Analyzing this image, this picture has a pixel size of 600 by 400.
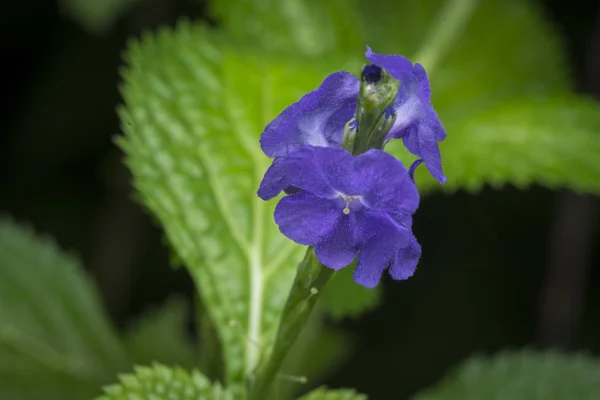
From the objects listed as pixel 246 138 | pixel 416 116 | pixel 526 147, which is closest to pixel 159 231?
pixel 246 138

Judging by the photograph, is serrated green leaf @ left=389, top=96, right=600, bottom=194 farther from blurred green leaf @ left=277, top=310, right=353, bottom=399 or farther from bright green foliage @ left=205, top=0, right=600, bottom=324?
blurred green leaf @ left=277, top=310, right=353, bottom=399

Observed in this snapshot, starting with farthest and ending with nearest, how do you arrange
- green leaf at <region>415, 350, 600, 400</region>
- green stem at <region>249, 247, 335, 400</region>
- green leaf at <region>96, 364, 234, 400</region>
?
green leaf at <region>415, 350, 600, 400</region>, green leaf at <region>96, 364, 234, 400</region>, green stem at <region>249, 247, 335, 400</region>

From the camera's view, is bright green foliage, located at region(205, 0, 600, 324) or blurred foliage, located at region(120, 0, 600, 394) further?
bright green foliage, located at region(205, 0, 600, 324)

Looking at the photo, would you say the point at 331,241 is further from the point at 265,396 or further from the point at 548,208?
the point at 548,208

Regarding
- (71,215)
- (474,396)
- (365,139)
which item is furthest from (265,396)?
(71,215)

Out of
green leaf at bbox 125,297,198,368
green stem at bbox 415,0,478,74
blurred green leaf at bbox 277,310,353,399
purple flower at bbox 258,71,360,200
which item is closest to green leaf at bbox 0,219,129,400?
green leaf at bbox 125,297,198,368

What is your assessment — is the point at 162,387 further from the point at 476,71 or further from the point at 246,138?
the point at 476,71

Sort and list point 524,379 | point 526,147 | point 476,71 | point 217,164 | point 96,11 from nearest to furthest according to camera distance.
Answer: point 217,164, point 524,379, point 526,147, point 96,11, point 476,71
